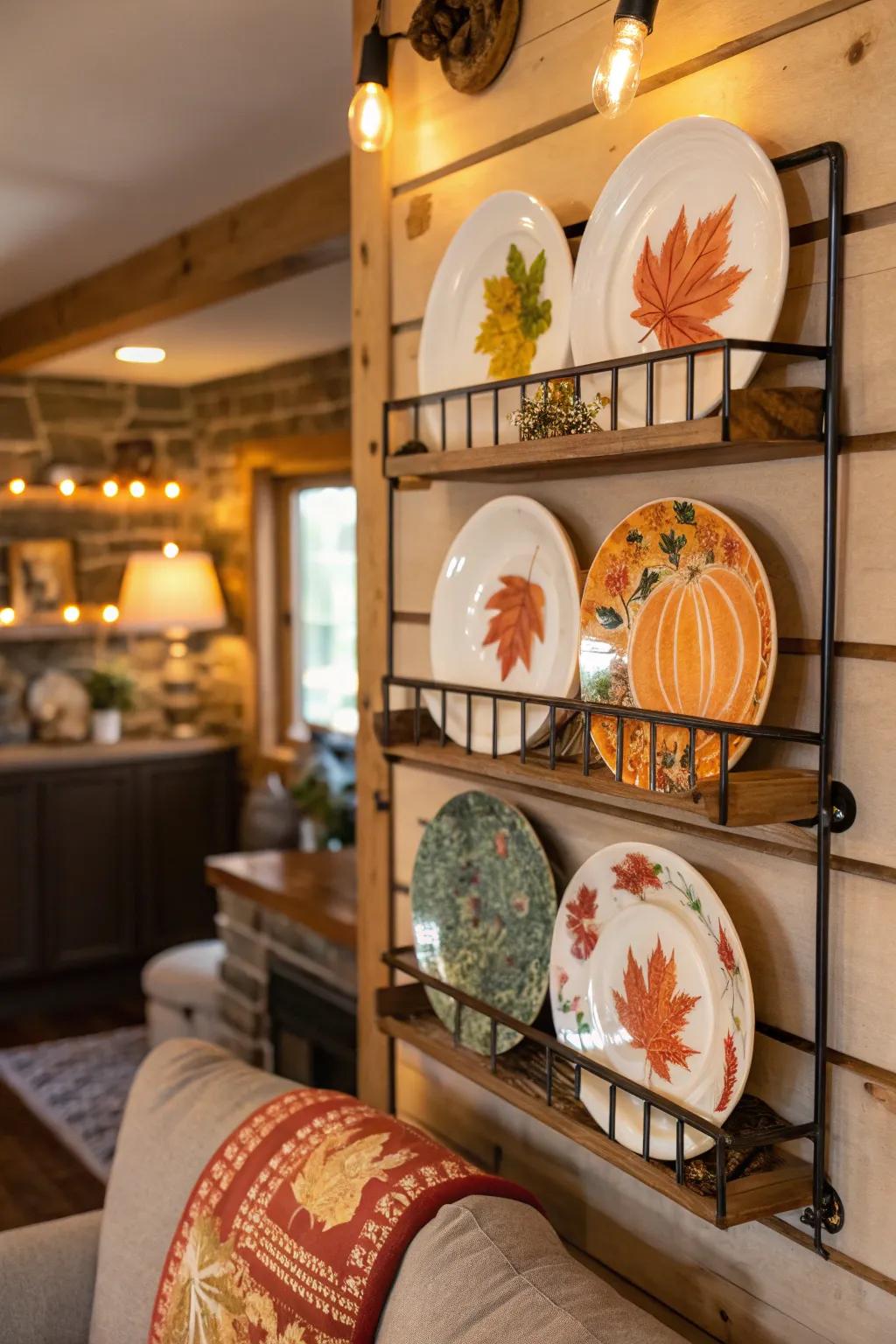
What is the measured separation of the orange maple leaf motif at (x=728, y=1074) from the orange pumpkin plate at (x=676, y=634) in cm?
26

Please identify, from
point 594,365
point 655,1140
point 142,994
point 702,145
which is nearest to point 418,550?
point 594,365

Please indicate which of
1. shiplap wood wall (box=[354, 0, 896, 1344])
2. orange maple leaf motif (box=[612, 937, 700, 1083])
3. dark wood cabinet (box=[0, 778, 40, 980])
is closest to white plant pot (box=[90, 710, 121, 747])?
dark wood cabinet (box=[0, 778, 40, 980])

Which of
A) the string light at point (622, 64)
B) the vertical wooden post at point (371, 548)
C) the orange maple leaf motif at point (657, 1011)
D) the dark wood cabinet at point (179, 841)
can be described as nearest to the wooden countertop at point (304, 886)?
the vertical wooden post at point (371, 548)

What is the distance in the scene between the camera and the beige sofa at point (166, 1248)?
1.29 metres

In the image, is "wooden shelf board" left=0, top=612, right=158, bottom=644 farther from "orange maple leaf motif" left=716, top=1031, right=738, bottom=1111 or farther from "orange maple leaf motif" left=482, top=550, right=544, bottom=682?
"orange maple leaf motif" left=716, top=1031, right=738, bottom=1111

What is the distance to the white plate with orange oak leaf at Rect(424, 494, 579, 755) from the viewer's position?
5.16ft

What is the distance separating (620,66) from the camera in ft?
3.88

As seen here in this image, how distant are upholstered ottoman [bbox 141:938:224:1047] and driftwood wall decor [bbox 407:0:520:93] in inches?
122

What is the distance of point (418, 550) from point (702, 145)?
76 cm

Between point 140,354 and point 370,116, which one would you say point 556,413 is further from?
point 140,354

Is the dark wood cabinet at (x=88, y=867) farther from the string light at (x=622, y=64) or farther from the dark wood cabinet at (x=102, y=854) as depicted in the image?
the string light at (x=622, y=64)

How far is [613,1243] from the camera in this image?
1.57 m

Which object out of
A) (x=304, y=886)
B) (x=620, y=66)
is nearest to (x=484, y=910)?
(x=620, y=66)

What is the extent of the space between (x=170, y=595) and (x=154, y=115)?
10.2 ft
